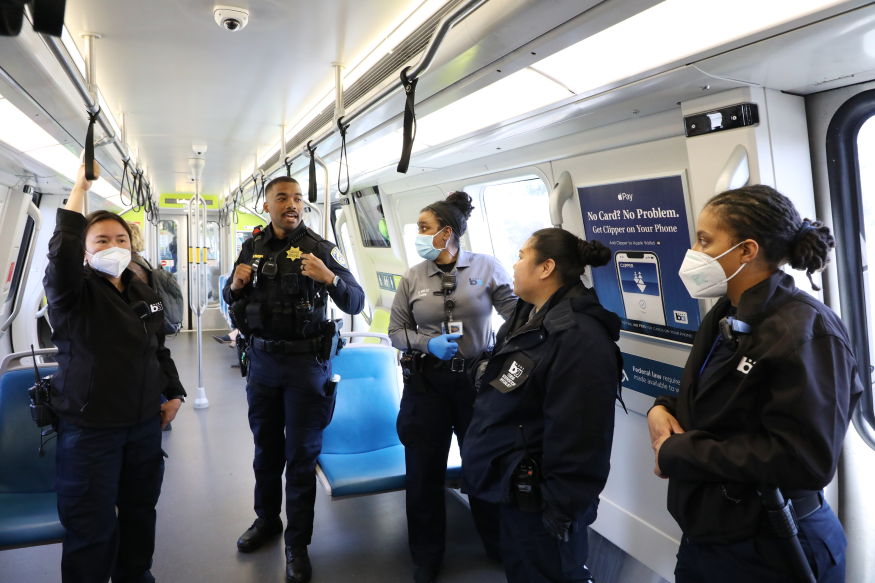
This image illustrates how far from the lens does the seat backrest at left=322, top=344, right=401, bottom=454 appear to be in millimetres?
3879

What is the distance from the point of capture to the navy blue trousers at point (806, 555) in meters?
1.54

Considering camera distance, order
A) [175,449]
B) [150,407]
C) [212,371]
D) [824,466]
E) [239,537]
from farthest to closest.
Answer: [212,371] → [175,449] → [239,537] → [150,407] → [824,466]

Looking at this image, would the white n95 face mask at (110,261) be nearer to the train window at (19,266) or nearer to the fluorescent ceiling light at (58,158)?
the fluorescent ceiling light at (58,158)

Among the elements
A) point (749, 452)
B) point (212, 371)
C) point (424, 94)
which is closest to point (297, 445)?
point (424, 94)

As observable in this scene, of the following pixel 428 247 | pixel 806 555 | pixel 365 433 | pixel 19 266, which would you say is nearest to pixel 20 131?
pixel 428 247

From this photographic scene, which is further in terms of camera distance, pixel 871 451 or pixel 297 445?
pixel 297 445

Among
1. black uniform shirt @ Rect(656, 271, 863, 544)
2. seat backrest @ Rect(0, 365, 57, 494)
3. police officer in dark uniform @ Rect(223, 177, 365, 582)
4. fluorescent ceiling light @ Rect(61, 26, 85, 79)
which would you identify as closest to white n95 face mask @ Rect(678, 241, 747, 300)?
black uniform shirt @ Rect(656, 271, 863, 544)

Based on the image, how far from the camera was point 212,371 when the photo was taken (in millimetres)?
8742

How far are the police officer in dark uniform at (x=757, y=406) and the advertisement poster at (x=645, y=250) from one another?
0.84m

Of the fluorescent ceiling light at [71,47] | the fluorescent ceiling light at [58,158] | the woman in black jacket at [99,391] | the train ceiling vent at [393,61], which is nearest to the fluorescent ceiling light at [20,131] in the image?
the fluorescent ceiling light at [58,158]

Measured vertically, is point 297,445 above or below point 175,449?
above

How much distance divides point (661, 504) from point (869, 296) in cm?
148

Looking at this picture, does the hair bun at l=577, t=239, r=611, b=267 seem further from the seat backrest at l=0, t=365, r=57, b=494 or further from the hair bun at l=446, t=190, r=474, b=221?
the seat backrest at l=0, t=365, r=57, b=494

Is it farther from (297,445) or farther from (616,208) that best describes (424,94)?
(297,445)
